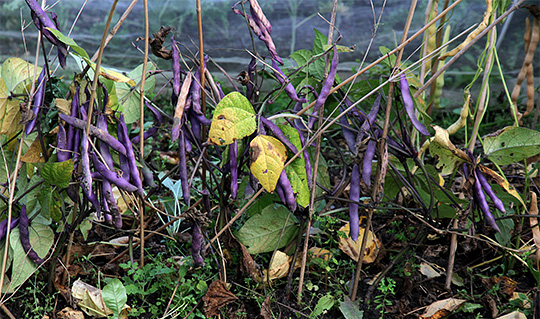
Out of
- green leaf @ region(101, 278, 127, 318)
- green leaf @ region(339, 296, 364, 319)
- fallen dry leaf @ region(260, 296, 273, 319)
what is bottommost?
green leaf @ region(339, 296, 364, 319)

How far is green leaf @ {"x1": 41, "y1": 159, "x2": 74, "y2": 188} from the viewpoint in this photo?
1052 millimetres

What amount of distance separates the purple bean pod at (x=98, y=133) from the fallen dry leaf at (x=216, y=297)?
460mm

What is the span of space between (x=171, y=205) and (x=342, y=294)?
747 millimetres

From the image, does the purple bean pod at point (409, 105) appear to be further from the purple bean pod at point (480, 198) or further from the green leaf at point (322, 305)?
the green leaf at point (322, 305)

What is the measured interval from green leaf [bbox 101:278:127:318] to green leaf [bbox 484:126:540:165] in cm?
110

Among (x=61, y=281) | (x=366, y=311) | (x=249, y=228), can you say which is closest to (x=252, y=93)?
(x=249, y=228)

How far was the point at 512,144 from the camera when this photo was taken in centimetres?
130

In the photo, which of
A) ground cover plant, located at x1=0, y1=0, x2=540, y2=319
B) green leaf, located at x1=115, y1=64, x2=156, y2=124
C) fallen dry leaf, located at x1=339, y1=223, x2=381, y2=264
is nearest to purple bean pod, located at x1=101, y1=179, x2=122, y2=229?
ground cover plant, located at x1=0, y1=0, x2=540, y2=319

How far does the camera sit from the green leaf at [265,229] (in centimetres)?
137

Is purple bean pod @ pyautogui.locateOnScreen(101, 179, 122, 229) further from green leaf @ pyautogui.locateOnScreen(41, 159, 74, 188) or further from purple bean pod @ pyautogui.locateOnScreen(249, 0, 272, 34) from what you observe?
purple bean pod @ pyautogui.locateOnScreen(249, 0, 272, 34)

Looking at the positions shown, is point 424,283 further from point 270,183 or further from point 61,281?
point 61,281

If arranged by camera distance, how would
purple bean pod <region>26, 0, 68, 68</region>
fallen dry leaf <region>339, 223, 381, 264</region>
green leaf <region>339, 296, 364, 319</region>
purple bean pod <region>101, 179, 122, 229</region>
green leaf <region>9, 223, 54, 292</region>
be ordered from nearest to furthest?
purple bean pod <region>26, 0, 68, 68</region>, purple bean pod <region>101, 179, 122, 229</region>, green leaf <region>9, 223, 54, 292</region>, green leaf <region>339, 296, 364, 319</region>, fallen dry leaf <region>339, 223, 381, 264</region>

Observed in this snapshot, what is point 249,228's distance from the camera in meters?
1.37

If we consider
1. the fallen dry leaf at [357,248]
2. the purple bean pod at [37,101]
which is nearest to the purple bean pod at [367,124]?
the fallen dry leaf at [357,248]
